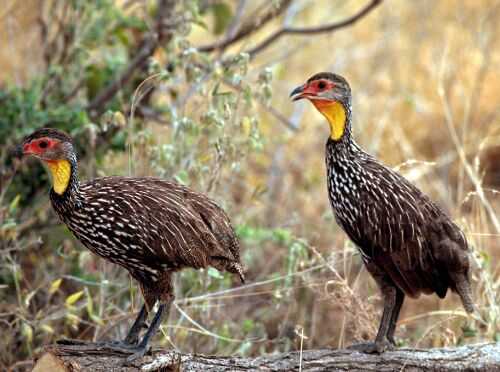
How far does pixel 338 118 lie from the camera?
17.5 ft

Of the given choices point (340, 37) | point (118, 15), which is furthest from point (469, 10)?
point (118, 15)

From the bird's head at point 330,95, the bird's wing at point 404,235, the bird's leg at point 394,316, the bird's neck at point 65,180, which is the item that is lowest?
the bird's leg at point 394,316

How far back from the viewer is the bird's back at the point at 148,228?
4695 mm

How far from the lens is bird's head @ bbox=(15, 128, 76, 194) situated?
15.9ft

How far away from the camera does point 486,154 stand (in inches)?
418

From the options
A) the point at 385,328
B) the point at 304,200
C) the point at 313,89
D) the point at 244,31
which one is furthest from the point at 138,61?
the point at 385,328

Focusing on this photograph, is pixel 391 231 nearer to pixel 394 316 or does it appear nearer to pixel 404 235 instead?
pixel 404 235

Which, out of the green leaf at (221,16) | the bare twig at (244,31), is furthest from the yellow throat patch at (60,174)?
the green leaf at (221,16)

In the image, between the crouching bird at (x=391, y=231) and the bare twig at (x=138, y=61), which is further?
the bare twig at (x=138, y=61)

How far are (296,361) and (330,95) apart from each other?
1.55m

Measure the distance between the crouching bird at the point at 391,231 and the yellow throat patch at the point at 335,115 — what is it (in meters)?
0.03

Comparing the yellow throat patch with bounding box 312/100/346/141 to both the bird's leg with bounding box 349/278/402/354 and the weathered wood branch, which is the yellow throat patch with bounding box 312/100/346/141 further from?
the weathered wood branch

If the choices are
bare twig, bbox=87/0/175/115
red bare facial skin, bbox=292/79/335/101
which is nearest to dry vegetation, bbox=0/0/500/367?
bare twig, bbox=87/0/175/115

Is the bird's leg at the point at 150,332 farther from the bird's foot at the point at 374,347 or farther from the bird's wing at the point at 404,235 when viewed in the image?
the bird's wing at the point at 404,235
